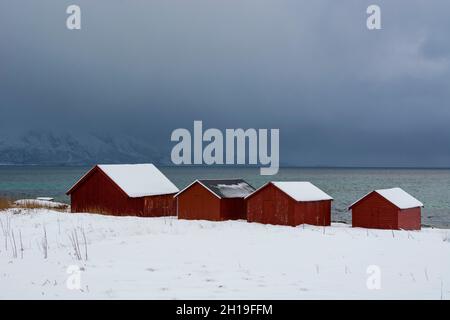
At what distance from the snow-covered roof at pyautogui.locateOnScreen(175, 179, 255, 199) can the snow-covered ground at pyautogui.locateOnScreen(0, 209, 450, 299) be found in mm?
18098

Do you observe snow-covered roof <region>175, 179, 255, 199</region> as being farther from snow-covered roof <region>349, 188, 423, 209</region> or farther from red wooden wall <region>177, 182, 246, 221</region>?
snow-covered roof <region>349, 188, 423, 209</region>

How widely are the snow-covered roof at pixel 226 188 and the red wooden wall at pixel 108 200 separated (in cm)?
326

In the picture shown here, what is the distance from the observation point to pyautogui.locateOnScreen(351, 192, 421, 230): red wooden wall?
1499 inches

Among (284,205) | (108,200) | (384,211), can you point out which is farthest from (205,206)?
(384,211)

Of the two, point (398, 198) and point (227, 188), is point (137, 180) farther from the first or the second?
point (398, 198)

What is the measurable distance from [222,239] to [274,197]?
16102mm

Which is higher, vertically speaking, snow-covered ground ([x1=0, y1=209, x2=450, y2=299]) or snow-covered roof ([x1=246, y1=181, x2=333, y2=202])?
snow-covered roof ([x1=246, y1=181, x2=333, y2=202])

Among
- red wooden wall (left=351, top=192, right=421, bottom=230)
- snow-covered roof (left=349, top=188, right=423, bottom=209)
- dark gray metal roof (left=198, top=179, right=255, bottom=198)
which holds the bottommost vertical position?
red wooden wall (left=351, top=192, right=421, bottom=230)

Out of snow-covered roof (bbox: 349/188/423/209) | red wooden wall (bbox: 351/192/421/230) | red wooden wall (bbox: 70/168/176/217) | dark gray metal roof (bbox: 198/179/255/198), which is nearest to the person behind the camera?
red wooden wall (bbox: 351/192/421/230)

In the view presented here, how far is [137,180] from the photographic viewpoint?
4347 centimetres

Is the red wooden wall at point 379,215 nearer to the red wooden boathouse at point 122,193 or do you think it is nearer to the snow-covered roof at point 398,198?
the snow-covered roof at point 398,198

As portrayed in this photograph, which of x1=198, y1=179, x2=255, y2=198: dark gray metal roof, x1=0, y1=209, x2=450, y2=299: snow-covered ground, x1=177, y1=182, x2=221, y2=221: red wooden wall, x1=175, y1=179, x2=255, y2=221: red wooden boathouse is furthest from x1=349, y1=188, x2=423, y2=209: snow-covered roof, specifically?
x1=0, y1=209, x2=450, y2=299: snow-covered ground
